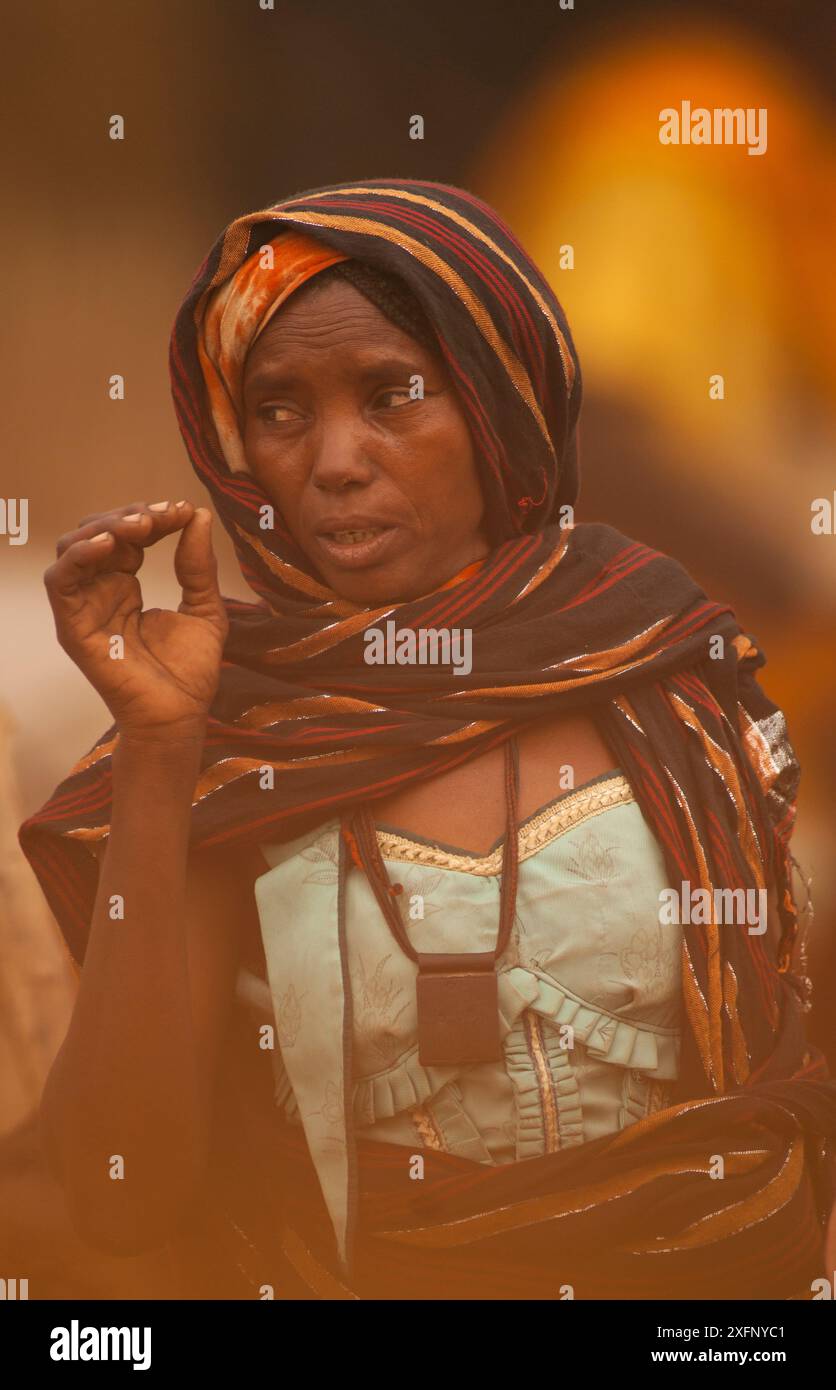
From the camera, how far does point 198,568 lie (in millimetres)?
1576

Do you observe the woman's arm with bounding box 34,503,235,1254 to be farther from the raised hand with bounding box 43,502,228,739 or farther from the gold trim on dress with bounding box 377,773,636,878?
the gold trim on dress with bounding box 377,773,636,878

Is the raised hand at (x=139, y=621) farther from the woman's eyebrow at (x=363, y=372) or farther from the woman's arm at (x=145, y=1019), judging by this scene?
the woman's eyebrow at (x=363, y=372)

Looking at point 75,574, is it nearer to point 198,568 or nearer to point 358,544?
point 198,568

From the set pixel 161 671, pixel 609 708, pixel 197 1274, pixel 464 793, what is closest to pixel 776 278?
pixel 609 708

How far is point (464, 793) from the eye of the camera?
166 cm

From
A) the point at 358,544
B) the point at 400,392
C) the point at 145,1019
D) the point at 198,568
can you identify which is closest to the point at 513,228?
the point at 400,392

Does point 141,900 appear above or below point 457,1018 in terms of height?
above

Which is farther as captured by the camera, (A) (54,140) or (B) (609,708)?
(A) (54,140)

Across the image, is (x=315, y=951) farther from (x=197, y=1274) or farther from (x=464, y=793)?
(x=197, y=1274)

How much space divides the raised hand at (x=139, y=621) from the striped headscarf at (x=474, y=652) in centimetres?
12

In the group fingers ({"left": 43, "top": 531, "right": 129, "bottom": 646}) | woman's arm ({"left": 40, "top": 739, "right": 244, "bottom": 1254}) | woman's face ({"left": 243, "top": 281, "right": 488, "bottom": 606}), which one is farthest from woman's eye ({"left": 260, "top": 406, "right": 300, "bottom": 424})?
woman's arm ({"left": 40, "top": 739, "right": 244, "bottom": 1254})

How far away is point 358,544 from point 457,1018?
52 cm

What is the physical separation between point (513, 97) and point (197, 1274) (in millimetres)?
1582

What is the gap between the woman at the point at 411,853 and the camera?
62.7 inches
